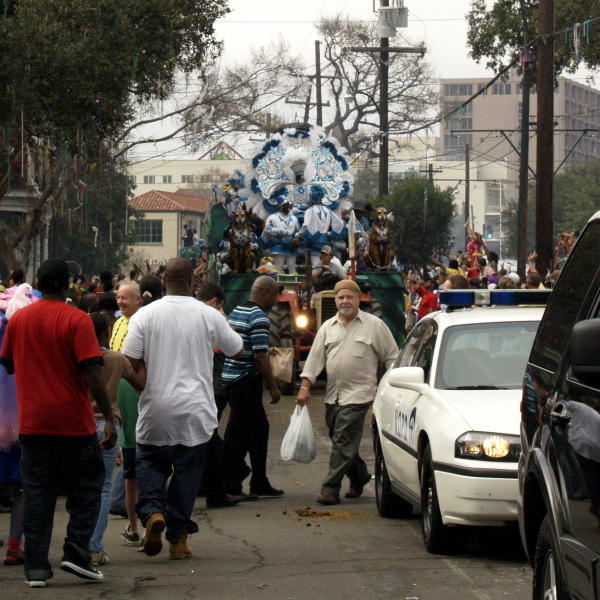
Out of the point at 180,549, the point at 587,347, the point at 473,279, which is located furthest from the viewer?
the point at 473,279

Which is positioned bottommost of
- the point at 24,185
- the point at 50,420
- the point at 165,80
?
the point at 50,420

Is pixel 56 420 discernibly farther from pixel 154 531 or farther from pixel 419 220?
pixel 419 220

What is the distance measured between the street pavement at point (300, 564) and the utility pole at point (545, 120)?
35.3 ft

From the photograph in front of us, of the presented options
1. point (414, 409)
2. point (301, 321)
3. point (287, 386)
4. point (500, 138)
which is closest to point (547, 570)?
point (414, 409)

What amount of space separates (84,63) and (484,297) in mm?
11754

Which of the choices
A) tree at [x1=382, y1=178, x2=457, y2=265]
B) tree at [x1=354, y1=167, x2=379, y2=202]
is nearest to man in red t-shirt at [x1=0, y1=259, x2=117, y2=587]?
tree at [x1=382, y1=178, x2=457, y2=265]

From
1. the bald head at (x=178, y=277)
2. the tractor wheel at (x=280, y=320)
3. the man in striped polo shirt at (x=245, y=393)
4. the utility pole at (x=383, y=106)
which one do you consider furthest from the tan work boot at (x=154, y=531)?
the utility pole at (x=383, y=106)

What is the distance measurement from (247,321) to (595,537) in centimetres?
578

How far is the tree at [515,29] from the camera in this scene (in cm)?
2697

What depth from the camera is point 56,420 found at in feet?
20.2

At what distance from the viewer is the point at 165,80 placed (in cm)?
2227

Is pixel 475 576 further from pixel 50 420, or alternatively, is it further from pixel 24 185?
pixel 24 185

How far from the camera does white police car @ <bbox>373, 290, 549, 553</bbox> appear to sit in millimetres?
6398

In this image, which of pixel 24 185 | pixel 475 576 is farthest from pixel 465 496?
pixel 24 185
